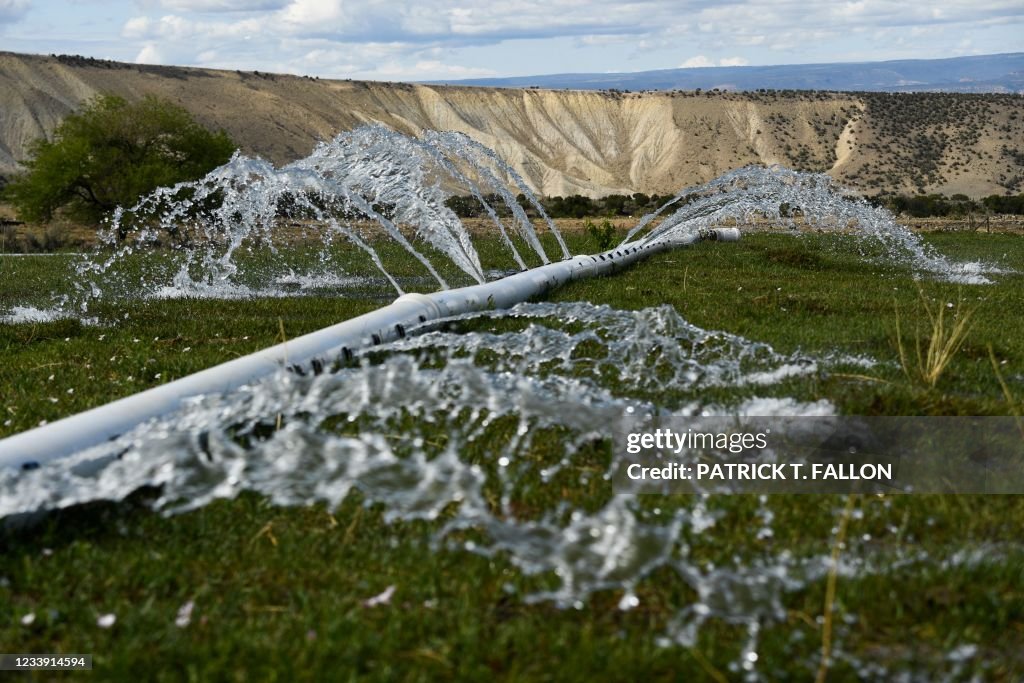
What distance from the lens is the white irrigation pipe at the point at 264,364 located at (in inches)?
157

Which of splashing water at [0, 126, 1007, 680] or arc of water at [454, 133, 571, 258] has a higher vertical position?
arc of water at [454, 133, 571, 258]

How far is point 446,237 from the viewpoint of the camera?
13.1 metres

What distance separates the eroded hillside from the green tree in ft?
167

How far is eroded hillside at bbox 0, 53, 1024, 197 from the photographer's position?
86.2 m

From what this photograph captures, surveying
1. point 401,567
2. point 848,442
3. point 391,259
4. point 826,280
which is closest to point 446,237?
point 391,259

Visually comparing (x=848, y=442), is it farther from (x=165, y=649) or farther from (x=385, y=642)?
(x=165, y=649)

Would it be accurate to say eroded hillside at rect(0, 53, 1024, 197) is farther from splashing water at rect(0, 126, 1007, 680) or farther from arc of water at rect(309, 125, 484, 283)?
splashing water at rect(0, 126, 1007, 680)

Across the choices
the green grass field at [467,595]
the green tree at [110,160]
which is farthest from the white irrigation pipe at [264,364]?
the green tree at [110,160]

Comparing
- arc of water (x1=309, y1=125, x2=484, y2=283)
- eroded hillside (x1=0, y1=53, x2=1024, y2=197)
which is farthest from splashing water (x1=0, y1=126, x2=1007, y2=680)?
eroded hillside (x1=0, y1=53, x2=1024, y2=197)

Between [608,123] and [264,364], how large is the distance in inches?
4268

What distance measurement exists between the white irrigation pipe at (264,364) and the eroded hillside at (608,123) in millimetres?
75274

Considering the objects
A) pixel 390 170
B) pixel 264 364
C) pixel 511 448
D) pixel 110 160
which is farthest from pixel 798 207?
pixel 110 160

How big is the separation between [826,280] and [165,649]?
401 inches

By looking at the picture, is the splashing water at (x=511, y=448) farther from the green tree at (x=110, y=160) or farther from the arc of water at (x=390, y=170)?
the green tree at (x=110, y=160)
